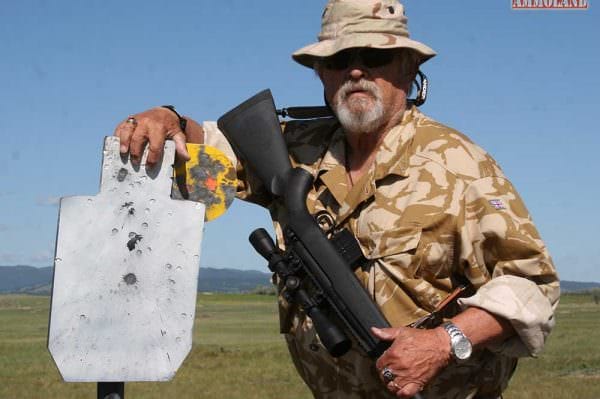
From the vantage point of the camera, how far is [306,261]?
4.58m

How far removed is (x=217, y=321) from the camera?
144ft

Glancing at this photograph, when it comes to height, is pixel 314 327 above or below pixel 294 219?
below

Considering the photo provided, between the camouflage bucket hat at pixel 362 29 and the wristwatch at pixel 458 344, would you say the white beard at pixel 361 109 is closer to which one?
the camouflage bucket hat at pixel 362 29

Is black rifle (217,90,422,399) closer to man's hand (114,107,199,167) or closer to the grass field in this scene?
man's hand (114,107,199,167)

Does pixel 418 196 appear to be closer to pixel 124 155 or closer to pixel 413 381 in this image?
pixel 413 381

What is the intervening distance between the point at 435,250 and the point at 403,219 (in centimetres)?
22

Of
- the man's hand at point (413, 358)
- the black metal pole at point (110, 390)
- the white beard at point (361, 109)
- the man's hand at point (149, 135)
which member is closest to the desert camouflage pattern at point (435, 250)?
the white beard at point (361, 109)

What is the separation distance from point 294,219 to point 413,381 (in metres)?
1.03

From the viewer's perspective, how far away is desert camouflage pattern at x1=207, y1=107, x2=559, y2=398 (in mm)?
4344

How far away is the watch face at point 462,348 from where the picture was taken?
13.6ft

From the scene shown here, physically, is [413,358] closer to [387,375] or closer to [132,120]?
[387,375]

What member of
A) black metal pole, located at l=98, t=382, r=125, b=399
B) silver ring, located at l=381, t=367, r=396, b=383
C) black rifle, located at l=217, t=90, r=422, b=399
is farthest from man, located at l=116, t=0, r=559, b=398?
black metal pole, located at l=98, t=382, r=125, b=399

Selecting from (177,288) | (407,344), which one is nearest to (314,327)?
(407,344)

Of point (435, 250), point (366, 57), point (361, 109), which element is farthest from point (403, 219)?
point (366, 57)
